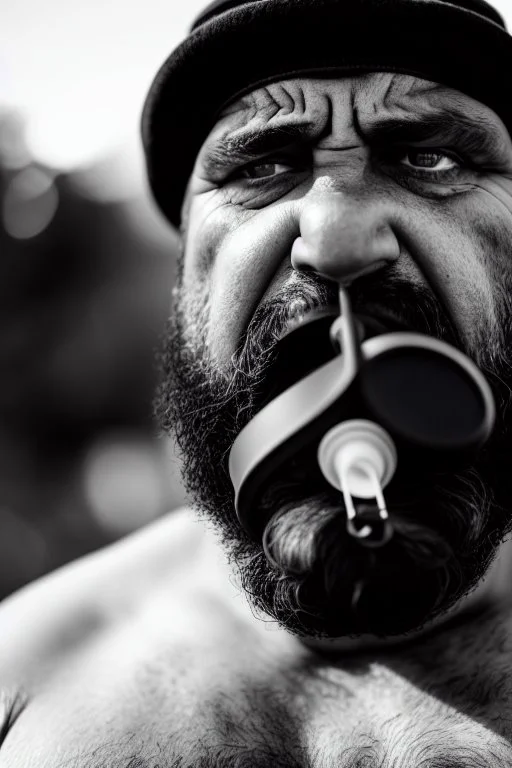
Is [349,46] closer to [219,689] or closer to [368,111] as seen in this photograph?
[368,111]

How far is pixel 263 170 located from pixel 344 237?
1.59ft

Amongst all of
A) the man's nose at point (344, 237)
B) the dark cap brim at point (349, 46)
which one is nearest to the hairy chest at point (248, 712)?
the man's nose at point (344, 237)

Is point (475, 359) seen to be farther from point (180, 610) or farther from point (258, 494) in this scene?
point (180, 610)

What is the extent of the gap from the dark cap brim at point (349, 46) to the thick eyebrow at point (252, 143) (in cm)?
14

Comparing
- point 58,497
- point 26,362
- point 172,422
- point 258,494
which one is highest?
point 258,494

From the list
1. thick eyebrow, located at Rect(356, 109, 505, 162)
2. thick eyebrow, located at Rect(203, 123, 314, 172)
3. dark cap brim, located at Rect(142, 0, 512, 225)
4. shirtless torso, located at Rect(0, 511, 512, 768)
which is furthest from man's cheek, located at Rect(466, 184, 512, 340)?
shirtless torso, located at Rect(0, 511, 512, 768)

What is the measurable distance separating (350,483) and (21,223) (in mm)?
8343

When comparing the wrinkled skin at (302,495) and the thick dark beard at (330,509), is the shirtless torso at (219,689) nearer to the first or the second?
the wrinkled skin at (302,495)

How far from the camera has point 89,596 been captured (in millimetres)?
2480

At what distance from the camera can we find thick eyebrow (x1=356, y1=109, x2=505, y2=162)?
1965mm

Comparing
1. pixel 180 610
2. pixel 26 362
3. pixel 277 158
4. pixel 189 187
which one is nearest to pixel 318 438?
pixel 277 158

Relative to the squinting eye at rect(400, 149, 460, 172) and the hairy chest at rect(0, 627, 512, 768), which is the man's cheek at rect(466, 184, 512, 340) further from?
the hairy chest at rect(0, 627, 512, 768)

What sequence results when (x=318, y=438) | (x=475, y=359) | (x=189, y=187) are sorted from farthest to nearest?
(x=189, y=187) → (x=475, y=359) → (x=318, y=438)

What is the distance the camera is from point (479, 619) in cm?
211
